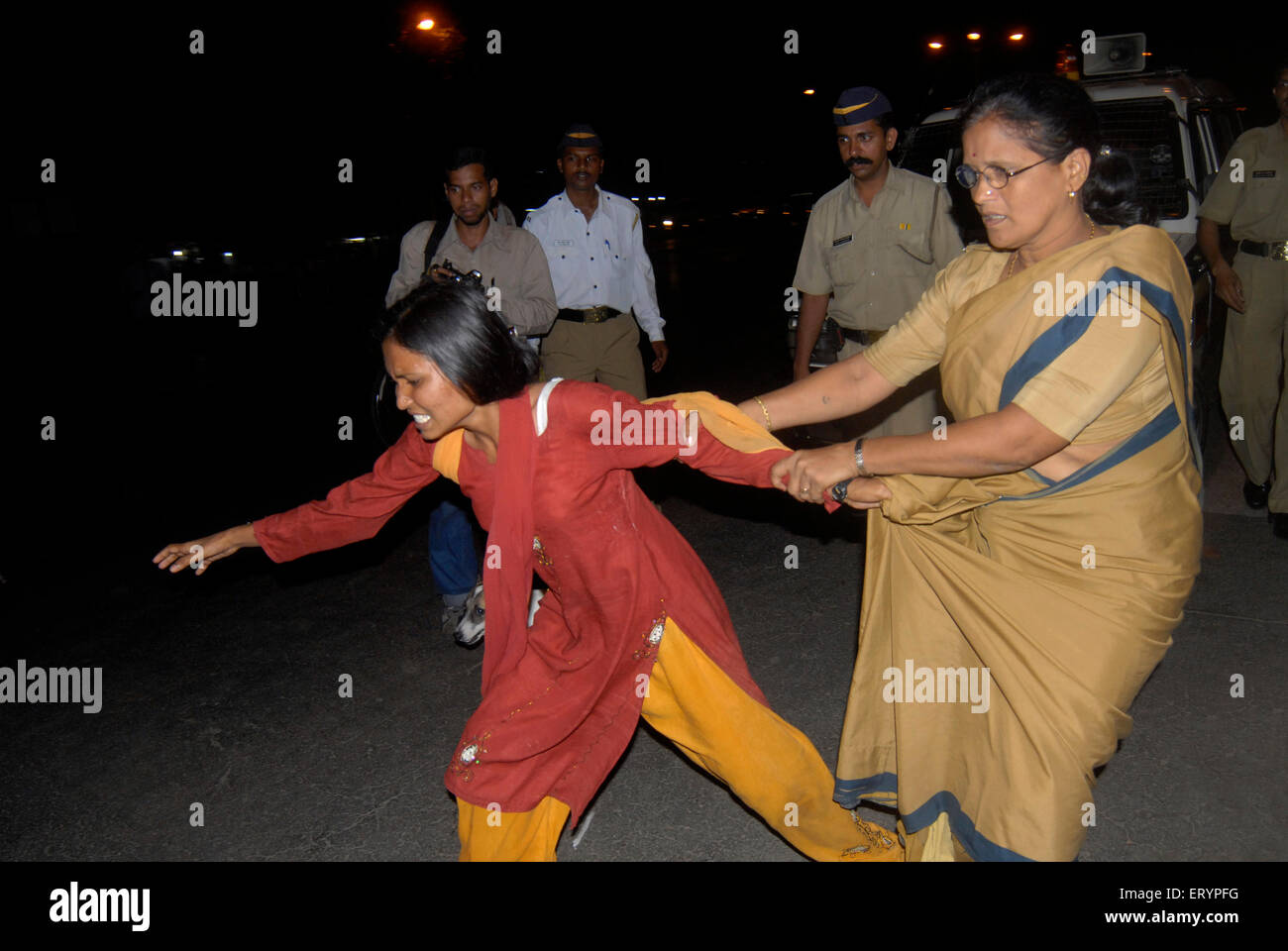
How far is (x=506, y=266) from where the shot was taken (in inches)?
193

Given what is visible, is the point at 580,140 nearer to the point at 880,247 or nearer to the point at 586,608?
the point at 880,247

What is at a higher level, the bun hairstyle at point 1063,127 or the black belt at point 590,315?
the bun hairstyle at point 1063,127

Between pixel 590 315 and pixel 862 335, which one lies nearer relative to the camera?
pixel 862 335

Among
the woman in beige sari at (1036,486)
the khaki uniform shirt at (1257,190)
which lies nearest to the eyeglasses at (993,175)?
the woman in beige sari at (1036,486)

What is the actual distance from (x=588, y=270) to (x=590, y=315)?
0.25 m

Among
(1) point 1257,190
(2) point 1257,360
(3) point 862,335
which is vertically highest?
(1) point 1257,190

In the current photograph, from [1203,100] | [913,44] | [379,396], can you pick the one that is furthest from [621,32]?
[379,396]

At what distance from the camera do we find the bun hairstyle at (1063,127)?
2236mm

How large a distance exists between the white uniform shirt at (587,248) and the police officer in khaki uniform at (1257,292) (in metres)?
3.14

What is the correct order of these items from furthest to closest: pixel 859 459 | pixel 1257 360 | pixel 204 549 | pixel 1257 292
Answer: pixel 1257 360 → pixel 1257 292 → pixel 204 549 → pixel 859 459

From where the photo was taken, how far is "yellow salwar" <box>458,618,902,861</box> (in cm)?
251

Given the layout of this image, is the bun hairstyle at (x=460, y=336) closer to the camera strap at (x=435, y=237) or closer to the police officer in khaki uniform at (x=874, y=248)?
the camera strap at (x=435, y=237)

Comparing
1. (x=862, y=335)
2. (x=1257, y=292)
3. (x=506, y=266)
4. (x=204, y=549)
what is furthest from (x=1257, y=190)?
(x=204, y=549)

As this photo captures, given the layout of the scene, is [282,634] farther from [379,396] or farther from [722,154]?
[722,154]
